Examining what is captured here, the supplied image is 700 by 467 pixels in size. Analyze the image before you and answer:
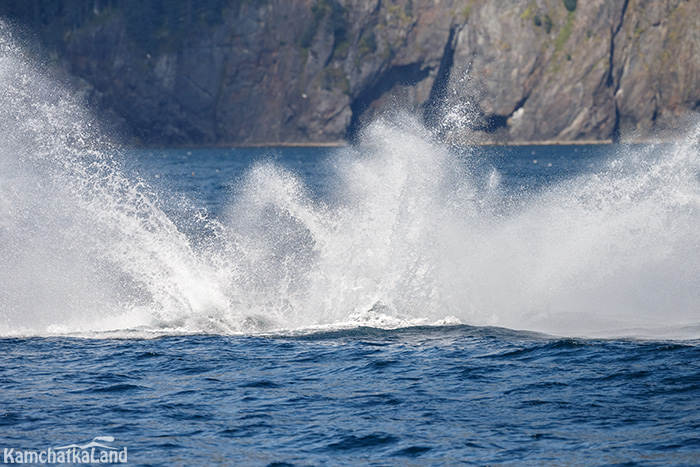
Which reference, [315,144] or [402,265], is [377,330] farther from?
[315,144]

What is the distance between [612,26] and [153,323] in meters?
155

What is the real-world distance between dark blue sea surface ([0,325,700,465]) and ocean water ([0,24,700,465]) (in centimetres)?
6

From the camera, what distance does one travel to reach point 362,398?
56.2ft

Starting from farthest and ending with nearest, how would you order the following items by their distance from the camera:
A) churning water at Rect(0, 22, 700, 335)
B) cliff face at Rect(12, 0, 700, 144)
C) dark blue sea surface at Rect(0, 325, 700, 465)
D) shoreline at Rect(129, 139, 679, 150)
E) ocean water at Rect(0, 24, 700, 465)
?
shoreline at Rect(129, 139, 679, 150), cliff face at Rect(12, 0, 700, 144), churning water at Rect(0, 22, 700, 335), ocean water at Rect(0, 24, 700, 465), dark blue sea surface at Rect(0, 325, 700, 465)

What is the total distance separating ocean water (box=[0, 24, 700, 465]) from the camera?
49.0 ft

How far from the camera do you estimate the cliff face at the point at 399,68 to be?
164125mm

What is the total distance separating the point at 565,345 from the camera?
20.4m

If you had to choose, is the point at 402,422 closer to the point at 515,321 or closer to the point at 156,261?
the point at 515,321

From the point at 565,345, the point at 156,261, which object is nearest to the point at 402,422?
the point at 565,345

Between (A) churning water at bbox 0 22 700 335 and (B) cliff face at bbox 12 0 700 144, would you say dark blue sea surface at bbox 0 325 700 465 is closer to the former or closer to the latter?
(A) churning water at bbox 0 22 700 335

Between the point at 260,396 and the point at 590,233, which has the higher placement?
the point at 590,233

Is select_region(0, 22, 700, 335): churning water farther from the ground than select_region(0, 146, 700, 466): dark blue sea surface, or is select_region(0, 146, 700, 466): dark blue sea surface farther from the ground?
select_region(0, 22, 700, 335): churning water

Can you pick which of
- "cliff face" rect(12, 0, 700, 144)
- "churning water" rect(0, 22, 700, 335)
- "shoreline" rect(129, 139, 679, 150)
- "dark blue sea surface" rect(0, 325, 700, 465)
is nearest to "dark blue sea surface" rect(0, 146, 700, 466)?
"dark blue sea surface" rect(0, 325, 700, 465)

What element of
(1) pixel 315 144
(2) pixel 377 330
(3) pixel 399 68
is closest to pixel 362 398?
(2) pixel 377 330
